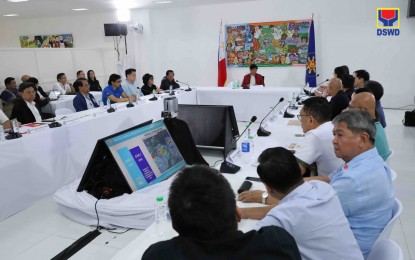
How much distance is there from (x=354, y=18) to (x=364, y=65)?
3.62 ft

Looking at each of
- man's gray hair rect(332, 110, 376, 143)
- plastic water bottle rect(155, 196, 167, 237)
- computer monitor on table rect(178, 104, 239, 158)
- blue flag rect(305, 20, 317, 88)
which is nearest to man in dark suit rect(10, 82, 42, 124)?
computer monitor on table rect(178, 104, 239, 158)

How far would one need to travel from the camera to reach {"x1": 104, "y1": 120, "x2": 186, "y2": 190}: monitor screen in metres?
2.53

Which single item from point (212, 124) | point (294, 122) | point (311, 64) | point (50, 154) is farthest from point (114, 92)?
point (311, 64)

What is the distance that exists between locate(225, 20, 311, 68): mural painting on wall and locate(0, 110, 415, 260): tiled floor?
17.0 feet

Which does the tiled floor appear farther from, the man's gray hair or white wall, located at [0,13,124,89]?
white wall, located at [0,13,124,89]

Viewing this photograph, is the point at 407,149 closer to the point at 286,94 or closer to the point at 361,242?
the point at 286,94

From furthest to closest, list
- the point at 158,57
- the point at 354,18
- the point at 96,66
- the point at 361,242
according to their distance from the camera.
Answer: the point at 96,66 < the point at 158,57 < the point at 354,18 < the point at 361,242

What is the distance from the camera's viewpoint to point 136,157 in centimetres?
263

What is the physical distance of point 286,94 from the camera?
6340mm

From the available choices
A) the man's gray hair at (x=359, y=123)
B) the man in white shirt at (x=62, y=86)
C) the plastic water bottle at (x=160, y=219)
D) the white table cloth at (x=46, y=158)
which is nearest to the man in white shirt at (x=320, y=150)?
the man's gray hair at (x=359, y=123)

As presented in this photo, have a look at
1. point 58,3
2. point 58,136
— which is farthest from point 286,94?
point 58,3

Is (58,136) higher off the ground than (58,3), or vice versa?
(58,3)

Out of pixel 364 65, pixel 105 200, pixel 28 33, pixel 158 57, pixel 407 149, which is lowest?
pixel 407 149

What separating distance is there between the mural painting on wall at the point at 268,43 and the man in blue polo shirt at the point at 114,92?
3.88 meters
